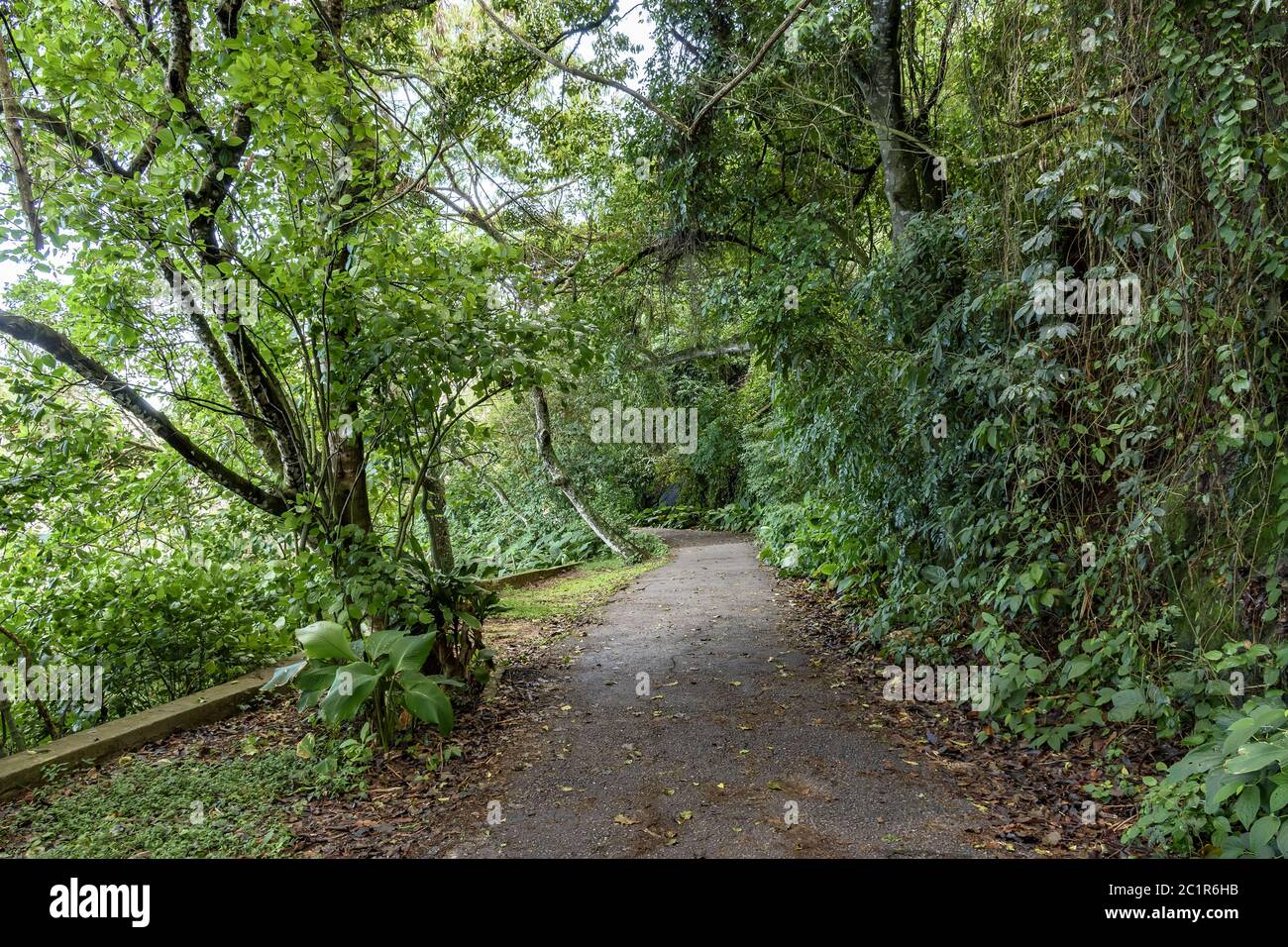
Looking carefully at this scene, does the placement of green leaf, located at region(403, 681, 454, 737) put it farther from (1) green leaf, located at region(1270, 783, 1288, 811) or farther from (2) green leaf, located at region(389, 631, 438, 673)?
(1) green leaf, located at region(1270, 783, 1288, 811)

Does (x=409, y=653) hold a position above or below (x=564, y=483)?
below

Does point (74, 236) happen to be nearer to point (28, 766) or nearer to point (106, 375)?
point (106, 375)

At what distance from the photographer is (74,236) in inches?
139

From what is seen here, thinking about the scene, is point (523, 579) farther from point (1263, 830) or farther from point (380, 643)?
point (1263, 830)

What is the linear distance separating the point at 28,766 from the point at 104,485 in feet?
6.33

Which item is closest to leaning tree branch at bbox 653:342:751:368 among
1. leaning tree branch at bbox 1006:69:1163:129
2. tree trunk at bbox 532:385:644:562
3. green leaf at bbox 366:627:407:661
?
tree trunk at bbox 532:385:644:562

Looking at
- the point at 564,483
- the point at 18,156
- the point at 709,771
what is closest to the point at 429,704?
the point at 709,771

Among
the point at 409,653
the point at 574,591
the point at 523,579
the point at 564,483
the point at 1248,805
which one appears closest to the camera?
the point at 1248,805

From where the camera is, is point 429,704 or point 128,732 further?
point 128,732

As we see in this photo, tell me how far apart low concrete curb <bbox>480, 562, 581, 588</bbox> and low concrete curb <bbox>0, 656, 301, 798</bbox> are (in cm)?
473

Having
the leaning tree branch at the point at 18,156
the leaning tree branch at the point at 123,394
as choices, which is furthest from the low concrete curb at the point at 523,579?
the leaning tree branch at the point at 18,156

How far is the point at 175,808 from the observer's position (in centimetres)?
337

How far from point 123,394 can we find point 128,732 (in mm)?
2105
